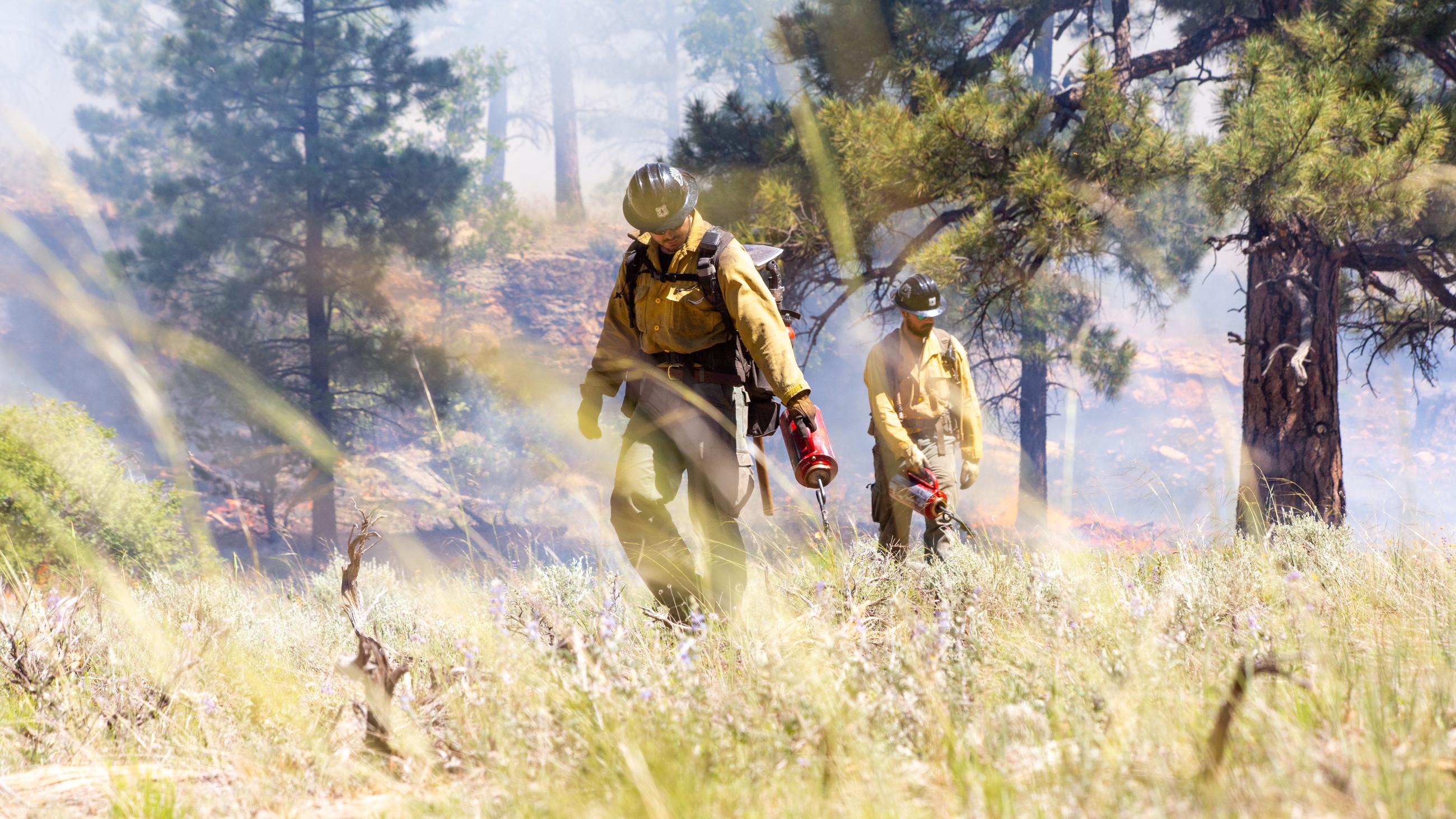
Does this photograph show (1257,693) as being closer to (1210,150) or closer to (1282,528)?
(1282,528)

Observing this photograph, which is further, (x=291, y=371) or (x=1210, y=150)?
(x=291, y=371)

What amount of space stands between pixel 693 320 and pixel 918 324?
1842 millimetres

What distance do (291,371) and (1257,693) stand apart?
16.9 metres

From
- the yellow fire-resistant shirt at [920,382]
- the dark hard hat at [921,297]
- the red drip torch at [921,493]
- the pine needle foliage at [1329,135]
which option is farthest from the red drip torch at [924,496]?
the pine needle foliage at [1329,135]

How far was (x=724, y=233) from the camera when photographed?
3320 mm

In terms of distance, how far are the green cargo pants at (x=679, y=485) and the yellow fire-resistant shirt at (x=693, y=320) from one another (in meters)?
0.18

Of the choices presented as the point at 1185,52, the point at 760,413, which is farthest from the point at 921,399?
the point at 1185,52

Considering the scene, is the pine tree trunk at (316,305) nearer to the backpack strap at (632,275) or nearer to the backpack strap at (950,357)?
the backpack strap at (950,357)

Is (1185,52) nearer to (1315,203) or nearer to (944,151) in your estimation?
A: (1315,203)

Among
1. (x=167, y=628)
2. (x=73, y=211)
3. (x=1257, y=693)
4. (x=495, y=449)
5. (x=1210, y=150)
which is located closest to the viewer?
(x=1257, y=693)

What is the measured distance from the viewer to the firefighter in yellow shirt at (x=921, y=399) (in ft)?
15.4

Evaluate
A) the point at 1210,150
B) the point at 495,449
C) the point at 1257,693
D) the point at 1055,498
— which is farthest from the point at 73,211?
the point at 1257,693

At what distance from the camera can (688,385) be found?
10.9 feet

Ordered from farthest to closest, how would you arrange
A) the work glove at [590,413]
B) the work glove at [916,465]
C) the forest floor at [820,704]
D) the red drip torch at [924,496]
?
the work glove at [916,465] < the red drip torch at [924,496] < the work glove at [590,413] < the forest floor at [820,704]
